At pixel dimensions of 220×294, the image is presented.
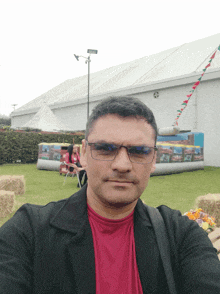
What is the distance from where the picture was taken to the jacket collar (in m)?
1.20

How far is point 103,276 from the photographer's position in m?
1.15

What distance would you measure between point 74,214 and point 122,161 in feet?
1.18

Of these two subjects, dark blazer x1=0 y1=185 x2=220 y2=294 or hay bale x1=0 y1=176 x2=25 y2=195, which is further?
hay bale x1=0 y1=176 x2=25 y2=195

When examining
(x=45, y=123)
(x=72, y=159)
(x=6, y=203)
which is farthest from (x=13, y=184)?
(x=45, y=123)

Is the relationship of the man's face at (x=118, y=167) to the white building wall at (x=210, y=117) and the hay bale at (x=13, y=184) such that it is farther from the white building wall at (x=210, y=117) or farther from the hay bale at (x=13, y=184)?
the white building wall at (x=210, y=117)

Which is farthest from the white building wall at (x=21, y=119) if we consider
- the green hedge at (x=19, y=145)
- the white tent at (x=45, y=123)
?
the green hedge at (x=19, y=145)

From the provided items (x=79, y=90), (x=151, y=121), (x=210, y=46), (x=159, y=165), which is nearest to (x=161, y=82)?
(x=210, y=46)

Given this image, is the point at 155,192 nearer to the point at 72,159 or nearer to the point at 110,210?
the point at 72,159

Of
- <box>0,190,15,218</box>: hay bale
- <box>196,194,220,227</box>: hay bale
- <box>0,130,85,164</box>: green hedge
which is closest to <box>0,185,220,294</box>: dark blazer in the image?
<box>196,194,220,227</box>: hay bale

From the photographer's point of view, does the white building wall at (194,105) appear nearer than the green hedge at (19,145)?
No

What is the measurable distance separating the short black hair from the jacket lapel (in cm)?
42

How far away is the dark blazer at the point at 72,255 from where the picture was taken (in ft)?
3.59

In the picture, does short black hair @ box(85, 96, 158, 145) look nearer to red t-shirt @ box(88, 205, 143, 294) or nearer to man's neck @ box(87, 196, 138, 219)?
man's neck @ box(87, 196, 138, 219)

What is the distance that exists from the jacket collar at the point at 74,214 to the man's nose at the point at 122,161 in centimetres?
28
